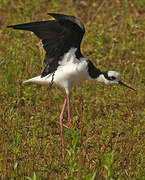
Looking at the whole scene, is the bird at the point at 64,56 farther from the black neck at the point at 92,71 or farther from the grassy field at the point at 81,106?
the grassy field at the point at 81,106

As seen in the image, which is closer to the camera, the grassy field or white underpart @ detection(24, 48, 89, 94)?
the grassy field

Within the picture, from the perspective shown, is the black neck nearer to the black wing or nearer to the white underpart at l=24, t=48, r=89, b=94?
the white underpart at l=24, t=48, r=89, b=94

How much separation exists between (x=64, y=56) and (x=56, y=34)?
10.1 inches

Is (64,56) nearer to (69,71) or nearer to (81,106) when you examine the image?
(69,71)

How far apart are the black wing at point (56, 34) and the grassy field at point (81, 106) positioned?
0.42 ft

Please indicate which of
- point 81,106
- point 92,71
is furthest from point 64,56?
point 81,106

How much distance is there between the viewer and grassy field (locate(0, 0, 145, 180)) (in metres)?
3.45

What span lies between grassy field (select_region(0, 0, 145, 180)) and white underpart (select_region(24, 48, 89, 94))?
0.24m

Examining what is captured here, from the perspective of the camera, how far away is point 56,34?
13.9 feet

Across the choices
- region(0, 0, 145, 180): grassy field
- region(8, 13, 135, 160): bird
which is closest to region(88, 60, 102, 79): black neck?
region(8, 13, 135, 160): bird

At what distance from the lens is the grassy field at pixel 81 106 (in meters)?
3.45

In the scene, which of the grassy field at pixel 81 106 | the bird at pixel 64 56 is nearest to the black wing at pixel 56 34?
the bird at pixel 64 56

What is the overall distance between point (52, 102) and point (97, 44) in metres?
1.39

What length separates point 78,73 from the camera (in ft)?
14.2
